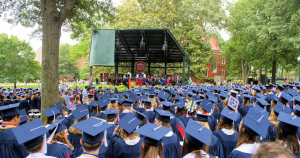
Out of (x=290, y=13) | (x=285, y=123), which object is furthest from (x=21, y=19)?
(x=290, y=13)

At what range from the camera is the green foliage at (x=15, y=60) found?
22.8 metres

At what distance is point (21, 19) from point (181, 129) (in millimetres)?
8934

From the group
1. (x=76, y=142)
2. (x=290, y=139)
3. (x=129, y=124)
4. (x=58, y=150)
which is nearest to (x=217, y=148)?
(x=290, y=139)

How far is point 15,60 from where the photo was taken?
923 inches

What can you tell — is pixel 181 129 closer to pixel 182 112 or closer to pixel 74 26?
pixel 182 112

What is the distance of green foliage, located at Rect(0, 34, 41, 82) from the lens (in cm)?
2281

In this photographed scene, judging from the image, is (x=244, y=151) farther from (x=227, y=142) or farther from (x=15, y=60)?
(x=15, y=60)

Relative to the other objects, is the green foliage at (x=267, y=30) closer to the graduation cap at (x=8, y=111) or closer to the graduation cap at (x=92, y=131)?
the graduation cap at (x=92, y=131)

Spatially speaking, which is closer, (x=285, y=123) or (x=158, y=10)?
(x=285, y=123)

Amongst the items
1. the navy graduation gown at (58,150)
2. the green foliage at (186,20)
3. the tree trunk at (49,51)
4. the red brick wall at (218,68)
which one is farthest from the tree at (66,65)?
the navy graduation gown at (58,150)

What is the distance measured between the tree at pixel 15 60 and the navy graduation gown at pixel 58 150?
2577 cm

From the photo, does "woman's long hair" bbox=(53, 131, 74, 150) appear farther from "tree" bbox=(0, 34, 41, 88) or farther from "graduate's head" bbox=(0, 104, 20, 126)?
"tree" bbox=(0, 34, 41, 88)

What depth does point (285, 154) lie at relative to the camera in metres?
1.04

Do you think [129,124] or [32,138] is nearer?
[32,138]
